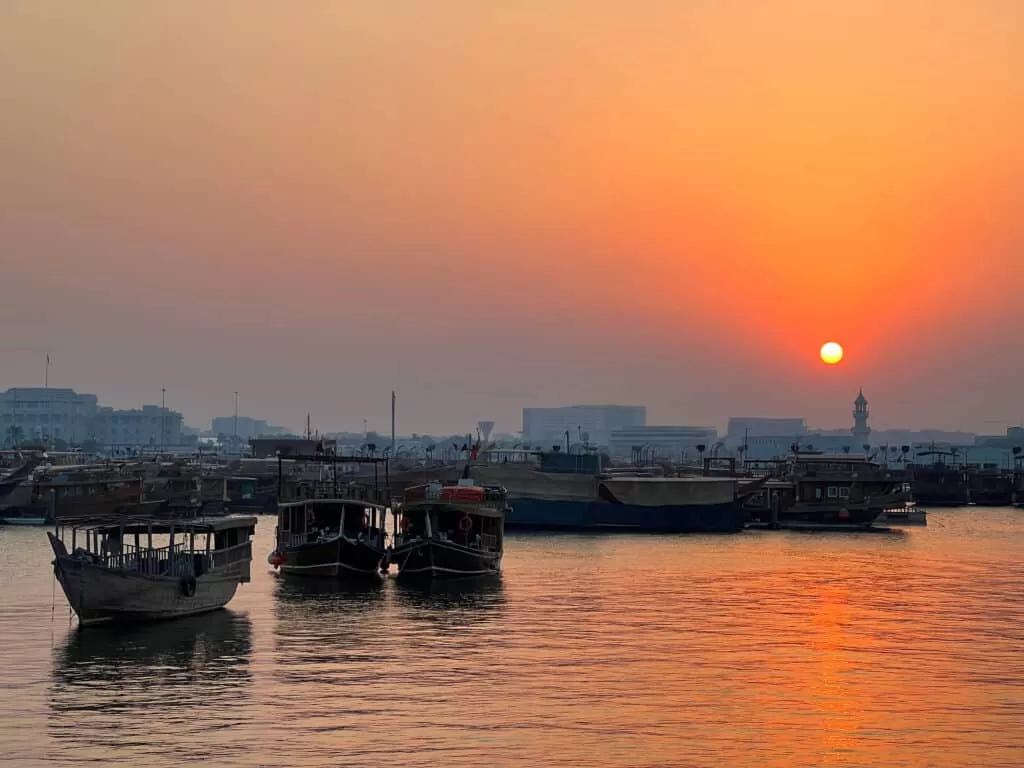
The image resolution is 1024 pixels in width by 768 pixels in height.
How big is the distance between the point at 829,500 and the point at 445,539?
69945 millimetres

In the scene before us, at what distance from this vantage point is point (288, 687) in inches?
1769

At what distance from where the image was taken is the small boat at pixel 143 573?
53.9 meters

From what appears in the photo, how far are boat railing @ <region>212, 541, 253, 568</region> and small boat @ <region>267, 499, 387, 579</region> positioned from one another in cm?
782

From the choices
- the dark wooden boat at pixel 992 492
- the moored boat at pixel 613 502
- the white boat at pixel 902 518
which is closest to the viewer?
the moored boat at pixel 613 502

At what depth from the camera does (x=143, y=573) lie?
55.5m

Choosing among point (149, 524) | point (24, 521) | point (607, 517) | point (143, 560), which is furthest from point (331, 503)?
point (24, 521)

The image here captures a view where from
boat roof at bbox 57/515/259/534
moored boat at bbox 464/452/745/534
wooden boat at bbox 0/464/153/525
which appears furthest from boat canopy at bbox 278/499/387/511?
wooden boat at bbox 0/464/153/525

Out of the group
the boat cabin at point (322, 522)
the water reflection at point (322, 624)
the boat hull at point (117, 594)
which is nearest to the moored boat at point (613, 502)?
the boat cabin at point (322, 522)

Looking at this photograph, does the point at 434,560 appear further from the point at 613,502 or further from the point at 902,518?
the point at 902,518

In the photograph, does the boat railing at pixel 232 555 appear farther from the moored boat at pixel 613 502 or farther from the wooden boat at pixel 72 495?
the wooden boat at pixel 72 495

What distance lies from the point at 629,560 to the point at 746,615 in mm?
29909

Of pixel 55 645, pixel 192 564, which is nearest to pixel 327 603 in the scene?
pixel 192 564

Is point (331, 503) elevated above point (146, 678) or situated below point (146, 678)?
above

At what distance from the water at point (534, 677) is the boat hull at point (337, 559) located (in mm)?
1481
